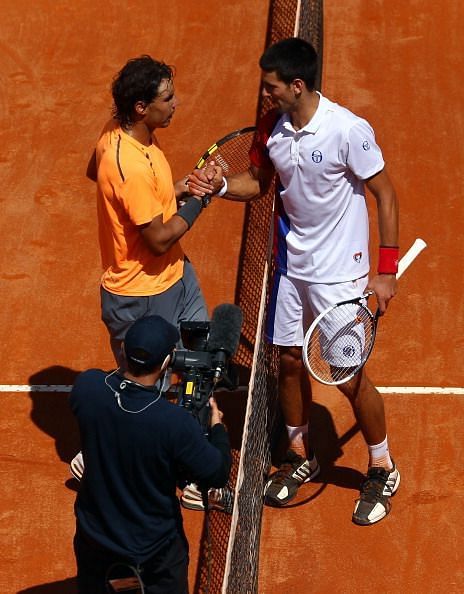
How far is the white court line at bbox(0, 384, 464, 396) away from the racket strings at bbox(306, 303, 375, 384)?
1.38 m

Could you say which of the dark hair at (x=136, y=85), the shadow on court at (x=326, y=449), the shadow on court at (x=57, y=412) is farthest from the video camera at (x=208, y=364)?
the shadow on court at (x=57, y=412)

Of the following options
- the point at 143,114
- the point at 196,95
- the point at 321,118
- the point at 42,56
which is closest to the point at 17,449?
the point at 143,114

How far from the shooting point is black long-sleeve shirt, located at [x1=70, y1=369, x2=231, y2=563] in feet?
15.5

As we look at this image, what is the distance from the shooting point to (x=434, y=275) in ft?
28.1

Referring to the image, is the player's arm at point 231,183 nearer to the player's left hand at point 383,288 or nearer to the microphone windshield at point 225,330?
the player's left hand at point 383,288

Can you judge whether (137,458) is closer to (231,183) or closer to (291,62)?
(231,183)

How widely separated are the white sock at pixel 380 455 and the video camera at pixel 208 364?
60.2 inches

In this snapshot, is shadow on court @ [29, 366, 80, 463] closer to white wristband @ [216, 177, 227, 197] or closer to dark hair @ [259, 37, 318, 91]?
white wristband @ [216, 177, 227, 197]

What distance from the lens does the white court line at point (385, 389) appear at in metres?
7.50

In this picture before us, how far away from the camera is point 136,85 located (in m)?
6.01

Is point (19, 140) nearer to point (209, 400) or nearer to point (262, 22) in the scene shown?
point (262, 22)

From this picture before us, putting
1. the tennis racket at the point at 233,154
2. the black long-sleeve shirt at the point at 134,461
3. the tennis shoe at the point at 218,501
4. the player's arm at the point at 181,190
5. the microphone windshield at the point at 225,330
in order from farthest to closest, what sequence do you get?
the tennis racket at the point at 233,154
the player's arm at the point at 181,190
the tennis shoe at the point at 218,501
the microphone windshield at the point at 225,330
the black long-sleeve shirt at the point at 134,461

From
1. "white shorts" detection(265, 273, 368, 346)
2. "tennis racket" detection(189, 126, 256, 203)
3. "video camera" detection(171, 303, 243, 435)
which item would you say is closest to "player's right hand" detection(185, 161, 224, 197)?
"white shorts" detection(265, 273, 368, 346)

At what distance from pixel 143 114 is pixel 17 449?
8.29 feet
